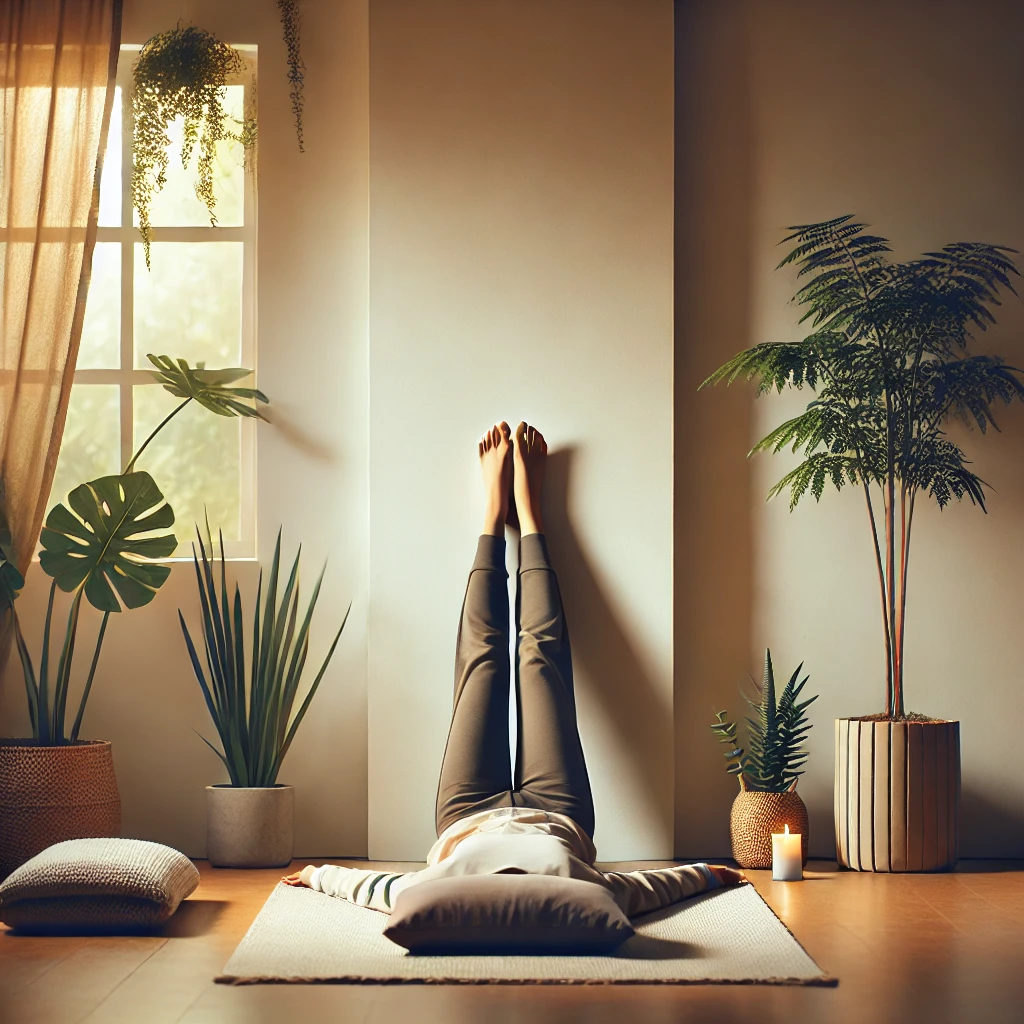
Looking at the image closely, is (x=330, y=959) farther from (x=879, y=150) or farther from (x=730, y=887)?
(x=879, y=150)

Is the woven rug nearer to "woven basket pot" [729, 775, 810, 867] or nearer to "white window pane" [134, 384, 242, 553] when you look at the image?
"woven basket pot" [729, 775, 810, 867]

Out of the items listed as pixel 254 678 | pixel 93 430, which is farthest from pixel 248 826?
pixel 93 430

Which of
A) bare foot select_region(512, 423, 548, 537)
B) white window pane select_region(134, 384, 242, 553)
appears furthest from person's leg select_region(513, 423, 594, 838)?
white window pane select_region(134, 384, 242, 553)

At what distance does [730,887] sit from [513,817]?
60 centimetres

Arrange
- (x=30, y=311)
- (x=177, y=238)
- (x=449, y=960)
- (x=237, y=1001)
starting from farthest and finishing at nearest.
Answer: (x=177, y=238) → (x=30, y=311) → (x=449, y=960) → (x=237, y=1001)

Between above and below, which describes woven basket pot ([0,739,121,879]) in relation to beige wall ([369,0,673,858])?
below

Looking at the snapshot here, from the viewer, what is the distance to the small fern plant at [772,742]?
339cm

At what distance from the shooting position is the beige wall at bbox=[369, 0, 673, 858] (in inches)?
140

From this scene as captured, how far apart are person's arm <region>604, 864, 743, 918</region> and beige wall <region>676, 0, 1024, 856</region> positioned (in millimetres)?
672

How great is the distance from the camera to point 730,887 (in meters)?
2.98

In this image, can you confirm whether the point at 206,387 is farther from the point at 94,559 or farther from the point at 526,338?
the point at 526,338

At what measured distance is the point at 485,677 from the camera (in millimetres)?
3293

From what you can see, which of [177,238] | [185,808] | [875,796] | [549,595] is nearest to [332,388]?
[177,238]

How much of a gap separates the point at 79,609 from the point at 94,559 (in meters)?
0.33
